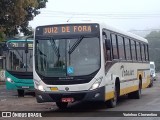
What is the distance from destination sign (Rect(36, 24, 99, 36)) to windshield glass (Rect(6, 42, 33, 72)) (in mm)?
8101

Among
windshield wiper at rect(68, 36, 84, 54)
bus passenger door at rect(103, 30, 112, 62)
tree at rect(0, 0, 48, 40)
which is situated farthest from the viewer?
tree at rect(0, 0, 48, 40)

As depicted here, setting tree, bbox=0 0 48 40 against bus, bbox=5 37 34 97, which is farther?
tree, bbox=0 0 48 40

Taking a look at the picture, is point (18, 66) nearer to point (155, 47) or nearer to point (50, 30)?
point (50, 30)

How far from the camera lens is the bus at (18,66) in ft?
76.6

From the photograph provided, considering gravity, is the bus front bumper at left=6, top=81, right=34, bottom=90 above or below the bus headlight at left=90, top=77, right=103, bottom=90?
below

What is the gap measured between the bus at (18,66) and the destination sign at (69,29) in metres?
Answer: 7.98

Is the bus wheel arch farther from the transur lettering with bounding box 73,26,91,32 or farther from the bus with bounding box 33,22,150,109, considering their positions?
the transur lettering with bounding box 73,26,91,32

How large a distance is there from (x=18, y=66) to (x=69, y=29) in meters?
8.83

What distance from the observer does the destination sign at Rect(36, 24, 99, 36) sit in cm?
1528

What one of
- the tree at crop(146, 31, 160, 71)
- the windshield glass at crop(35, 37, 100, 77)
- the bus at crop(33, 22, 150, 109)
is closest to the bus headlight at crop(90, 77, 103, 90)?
Answer: the bus at crop(33, 22, 150, 109)

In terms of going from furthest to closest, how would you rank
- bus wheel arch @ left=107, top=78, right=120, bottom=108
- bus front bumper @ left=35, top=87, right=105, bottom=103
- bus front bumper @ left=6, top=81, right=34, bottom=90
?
bus front bumper @ left=6, top=81, right=34, bottom=90, bus wheel arch @ left=107, top=78, right=120, bottom=108, bus front bumper @ left=35, top=87, right=105, bottom=103

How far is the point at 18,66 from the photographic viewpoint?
2356 cm

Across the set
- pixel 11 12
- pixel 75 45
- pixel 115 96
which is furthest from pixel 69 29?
pixel 11 12

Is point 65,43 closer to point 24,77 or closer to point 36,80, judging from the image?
point 36,80
